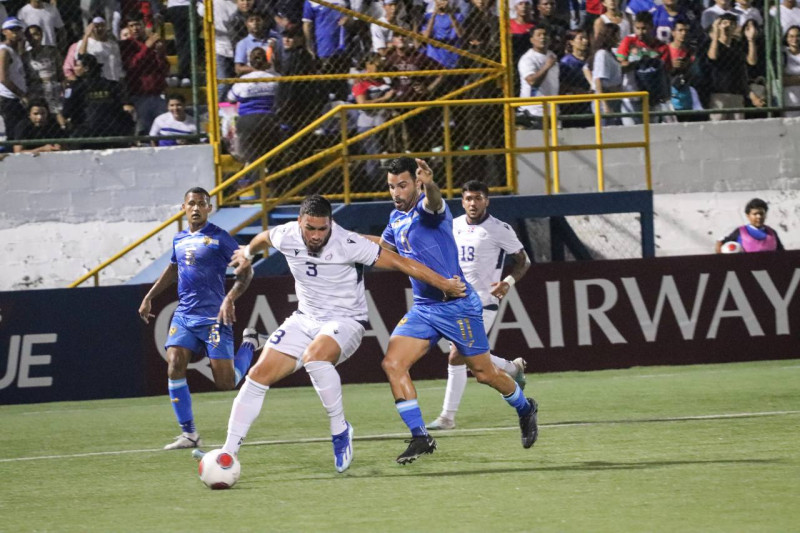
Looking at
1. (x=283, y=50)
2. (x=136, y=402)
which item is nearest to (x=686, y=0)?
(x=283, y=50)

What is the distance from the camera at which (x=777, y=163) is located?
1848cm

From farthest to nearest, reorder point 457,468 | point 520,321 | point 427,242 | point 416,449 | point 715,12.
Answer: point 715,12, point 520,321, point 427,242, point 457,468, point 416,449

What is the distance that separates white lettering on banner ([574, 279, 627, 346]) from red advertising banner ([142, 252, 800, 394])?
1 cm

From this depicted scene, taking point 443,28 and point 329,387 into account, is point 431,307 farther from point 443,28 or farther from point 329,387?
point 443,28

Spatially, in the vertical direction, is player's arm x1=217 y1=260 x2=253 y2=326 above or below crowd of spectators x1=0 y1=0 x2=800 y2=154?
below

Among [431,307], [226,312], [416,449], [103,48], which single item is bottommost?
[416,449]

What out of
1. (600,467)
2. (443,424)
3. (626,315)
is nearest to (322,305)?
(600,467)

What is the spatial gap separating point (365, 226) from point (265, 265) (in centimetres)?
131

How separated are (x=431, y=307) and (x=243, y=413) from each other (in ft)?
5.91

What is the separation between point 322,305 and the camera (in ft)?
28.3

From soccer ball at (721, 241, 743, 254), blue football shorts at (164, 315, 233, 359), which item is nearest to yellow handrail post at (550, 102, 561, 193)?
soccer ball at (721, 241, 743, 254)

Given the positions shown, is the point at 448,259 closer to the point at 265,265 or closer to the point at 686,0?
the point at 265,265

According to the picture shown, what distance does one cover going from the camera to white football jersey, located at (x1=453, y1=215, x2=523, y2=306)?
1179cm

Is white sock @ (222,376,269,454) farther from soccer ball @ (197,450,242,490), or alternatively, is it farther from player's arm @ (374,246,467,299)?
player's arm @ (374,246,467,299)
